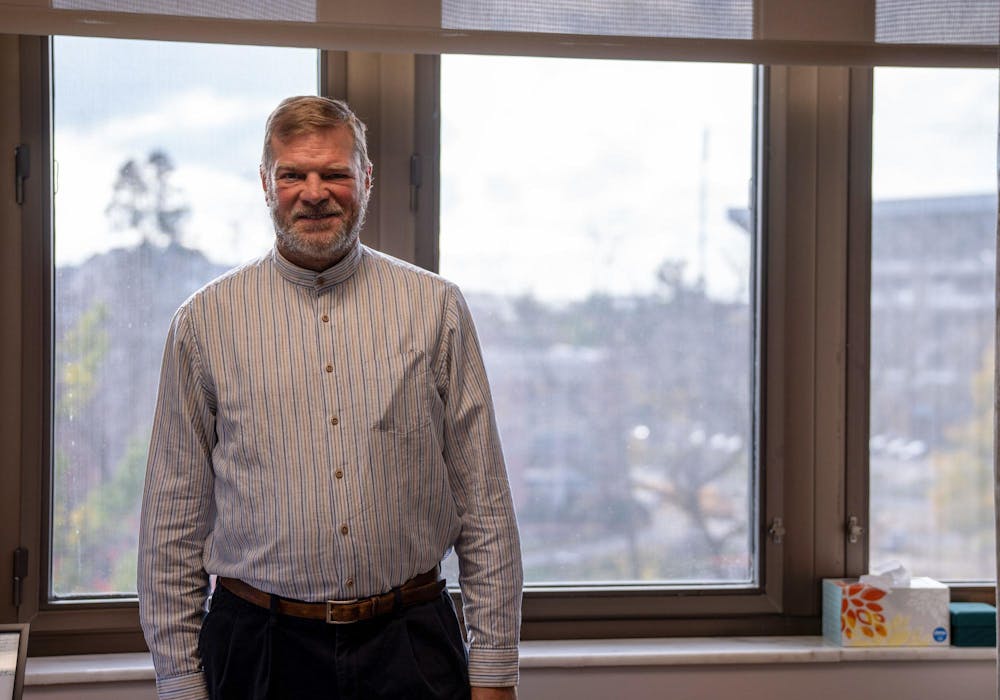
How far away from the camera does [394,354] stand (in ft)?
5.10

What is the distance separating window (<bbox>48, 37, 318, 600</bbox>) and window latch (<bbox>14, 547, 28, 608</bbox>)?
0.19 ft

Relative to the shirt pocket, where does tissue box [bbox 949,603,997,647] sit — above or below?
below

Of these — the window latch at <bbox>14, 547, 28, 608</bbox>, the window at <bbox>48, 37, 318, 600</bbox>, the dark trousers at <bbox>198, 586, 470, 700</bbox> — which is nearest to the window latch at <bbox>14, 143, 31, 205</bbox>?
the window at <bbox>48, 37, 318, 600</bbox>

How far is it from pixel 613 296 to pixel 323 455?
0.96m

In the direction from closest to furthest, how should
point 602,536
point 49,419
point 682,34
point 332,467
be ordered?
point 332,467, point 682,34, point 49,419, point 602,536

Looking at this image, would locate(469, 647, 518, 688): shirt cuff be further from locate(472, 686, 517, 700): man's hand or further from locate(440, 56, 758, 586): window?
locate(440, 56, 758, 586): window

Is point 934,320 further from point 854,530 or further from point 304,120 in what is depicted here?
point 304,120

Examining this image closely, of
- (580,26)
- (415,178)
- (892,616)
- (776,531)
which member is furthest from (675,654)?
(580,26)

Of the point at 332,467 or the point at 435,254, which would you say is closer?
the point at 332,467

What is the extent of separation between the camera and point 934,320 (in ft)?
7.68

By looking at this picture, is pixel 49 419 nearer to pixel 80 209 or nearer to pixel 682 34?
pixel 80 209

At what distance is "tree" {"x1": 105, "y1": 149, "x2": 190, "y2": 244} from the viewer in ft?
7.05

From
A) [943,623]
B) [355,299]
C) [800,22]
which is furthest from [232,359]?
[943,623]

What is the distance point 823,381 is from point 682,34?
33.3 inches
